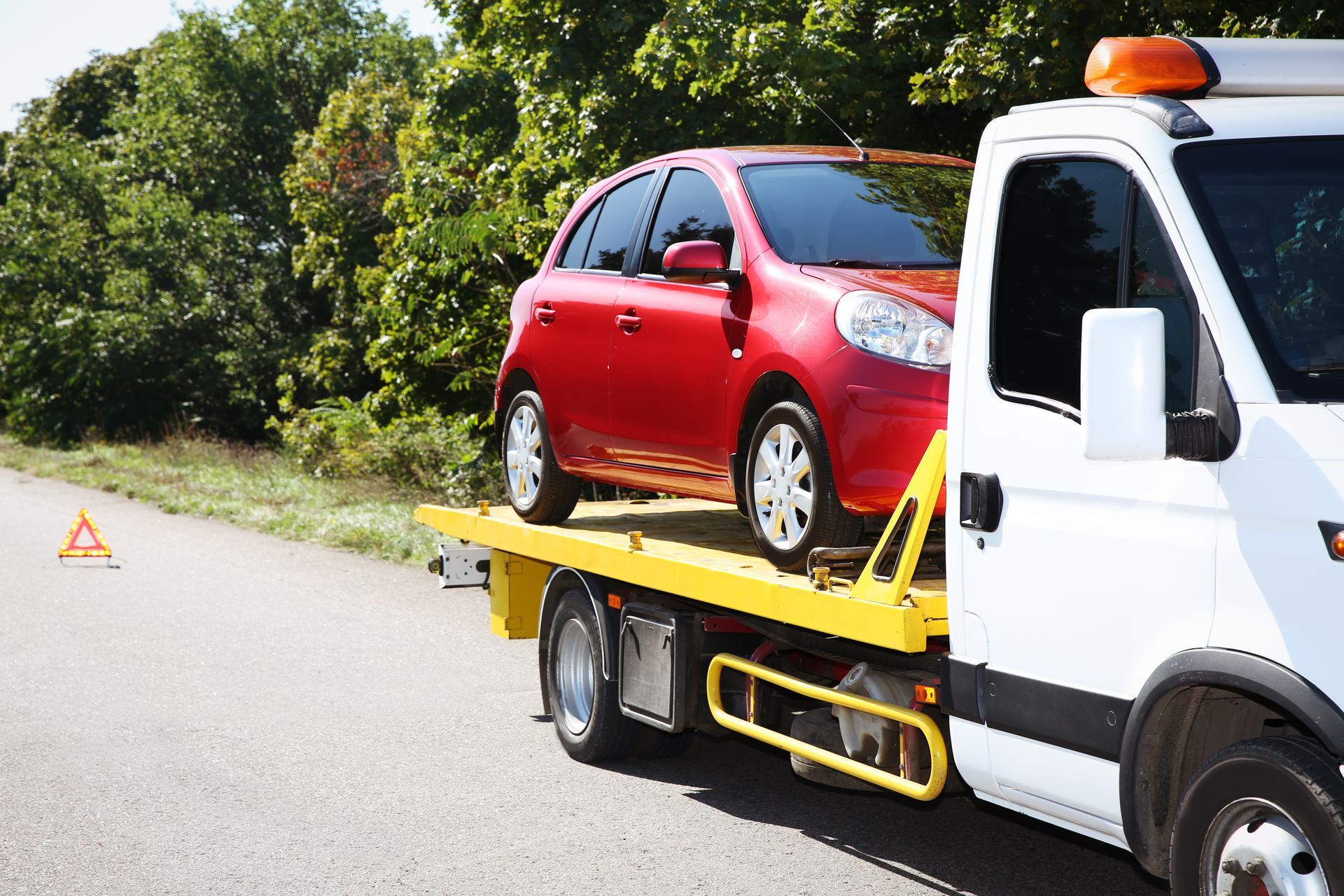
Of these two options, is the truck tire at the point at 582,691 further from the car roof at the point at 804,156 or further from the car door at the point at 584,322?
the car roof at the point at 804,156

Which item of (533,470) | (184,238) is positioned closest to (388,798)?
(533,470)

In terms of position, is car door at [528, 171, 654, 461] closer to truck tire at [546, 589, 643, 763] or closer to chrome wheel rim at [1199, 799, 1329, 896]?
truck tire at [546, 589, 643, 763]

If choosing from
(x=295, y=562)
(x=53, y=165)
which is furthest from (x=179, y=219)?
(x=295, y=562)

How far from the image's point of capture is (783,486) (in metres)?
5.65

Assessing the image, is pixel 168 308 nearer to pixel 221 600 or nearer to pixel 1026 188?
pixel 221 600

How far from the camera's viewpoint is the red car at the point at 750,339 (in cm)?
530

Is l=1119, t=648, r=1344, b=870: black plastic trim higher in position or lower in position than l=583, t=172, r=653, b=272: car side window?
lower

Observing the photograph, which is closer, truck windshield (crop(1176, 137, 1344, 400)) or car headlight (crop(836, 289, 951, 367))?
truck windshield (crop(1176, 137, 1344, 400))

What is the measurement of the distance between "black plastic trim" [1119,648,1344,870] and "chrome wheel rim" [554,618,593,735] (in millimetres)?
3420

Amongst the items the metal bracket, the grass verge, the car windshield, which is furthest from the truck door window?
the grass verge

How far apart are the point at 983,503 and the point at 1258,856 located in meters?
1.23

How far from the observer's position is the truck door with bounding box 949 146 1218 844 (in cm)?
375

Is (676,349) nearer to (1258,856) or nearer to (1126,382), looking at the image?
(1126,382)

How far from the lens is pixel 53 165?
38469mm
